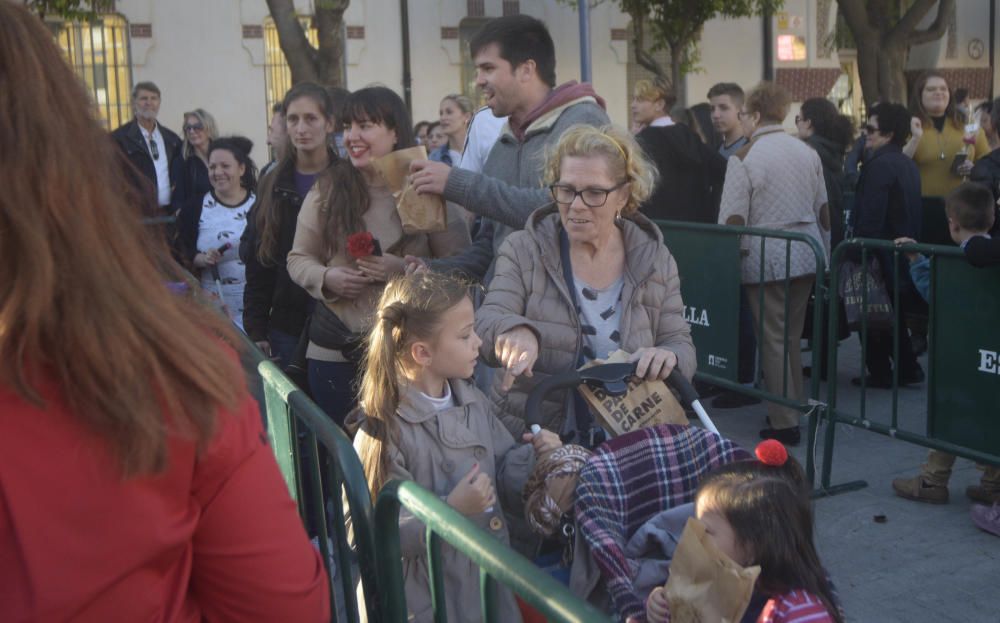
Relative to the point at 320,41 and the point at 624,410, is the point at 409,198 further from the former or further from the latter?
the point at 320,41

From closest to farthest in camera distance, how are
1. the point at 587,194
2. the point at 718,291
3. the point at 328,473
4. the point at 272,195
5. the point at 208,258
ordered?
the point at 328,473 < the point at 587,194 < the point at 272,195 < the point at 208,258 < the point at 718,291

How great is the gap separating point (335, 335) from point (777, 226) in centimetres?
352

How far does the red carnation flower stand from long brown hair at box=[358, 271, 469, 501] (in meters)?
0.95

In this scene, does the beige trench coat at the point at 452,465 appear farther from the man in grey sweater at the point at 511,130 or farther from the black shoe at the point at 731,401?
the black shoe at the point at 731,401

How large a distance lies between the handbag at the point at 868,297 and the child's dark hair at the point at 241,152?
3401mm

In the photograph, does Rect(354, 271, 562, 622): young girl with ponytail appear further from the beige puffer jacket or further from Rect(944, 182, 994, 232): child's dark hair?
Rect(944, 182, 994, 232): child's dark hair

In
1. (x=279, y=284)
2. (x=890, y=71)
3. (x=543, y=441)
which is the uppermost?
(x=890, y=71)

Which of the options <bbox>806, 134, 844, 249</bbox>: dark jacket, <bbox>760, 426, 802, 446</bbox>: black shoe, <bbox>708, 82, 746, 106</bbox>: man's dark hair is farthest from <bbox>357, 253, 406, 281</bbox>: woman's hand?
<bbox>708, 82, 746, 106</bbox>: man's dark hair

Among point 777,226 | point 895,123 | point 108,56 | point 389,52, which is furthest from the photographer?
point 389,52

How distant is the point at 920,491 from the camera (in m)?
5.76

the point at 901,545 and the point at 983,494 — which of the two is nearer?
the point at 901,545

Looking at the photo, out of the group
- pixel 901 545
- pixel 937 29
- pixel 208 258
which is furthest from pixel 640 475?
pixel 937 29

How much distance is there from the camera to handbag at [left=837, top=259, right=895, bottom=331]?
21.2 ft

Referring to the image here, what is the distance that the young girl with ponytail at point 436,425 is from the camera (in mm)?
2693
